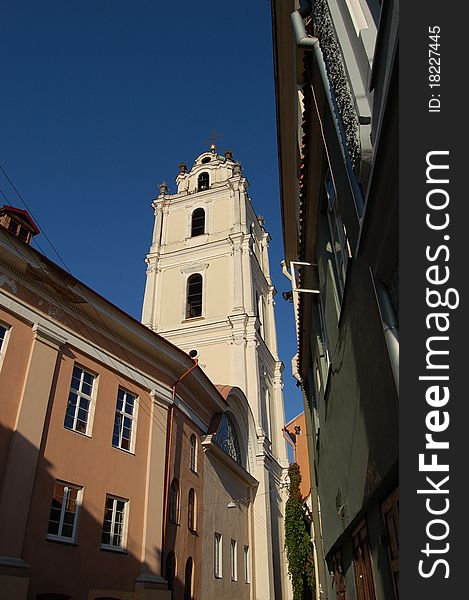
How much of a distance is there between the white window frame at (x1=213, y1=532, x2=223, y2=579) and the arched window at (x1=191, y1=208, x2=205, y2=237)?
79.8 ft

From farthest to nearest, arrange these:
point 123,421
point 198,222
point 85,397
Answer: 1. point 198,222
2. point 123,421
3. point 85,397

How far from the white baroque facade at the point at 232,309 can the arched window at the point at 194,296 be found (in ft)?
0.27

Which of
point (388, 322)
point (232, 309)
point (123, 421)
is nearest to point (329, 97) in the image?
point (388, 322)

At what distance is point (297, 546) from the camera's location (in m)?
27.4

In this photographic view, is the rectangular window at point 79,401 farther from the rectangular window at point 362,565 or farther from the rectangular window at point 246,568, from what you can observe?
the rectangular window at point 246,568

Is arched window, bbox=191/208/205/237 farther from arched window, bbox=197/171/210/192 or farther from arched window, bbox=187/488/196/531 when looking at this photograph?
arched window, bbox=187/488/196/531

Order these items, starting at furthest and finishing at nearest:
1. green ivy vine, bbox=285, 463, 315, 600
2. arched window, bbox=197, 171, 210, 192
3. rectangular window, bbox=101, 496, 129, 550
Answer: arched window, bbox=197, 171, 210, 192, green ivy vine, bbox=285, 463, 315, 600, rectangular window, bbox=101, 496, 129, 550

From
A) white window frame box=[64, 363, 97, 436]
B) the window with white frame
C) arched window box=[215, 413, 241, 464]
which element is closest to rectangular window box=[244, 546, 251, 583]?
arched window box=[215, 413, 241, 464]

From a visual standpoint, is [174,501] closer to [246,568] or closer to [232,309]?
[246,568]

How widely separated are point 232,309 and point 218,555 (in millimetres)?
16648

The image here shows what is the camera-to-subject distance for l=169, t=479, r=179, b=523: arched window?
16.0 metres

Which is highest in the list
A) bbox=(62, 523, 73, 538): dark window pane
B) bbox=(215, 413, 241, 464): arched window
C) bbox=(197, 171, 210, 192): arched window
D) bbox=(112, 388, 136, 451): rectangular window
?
bbox=(197, 171, 210, 192): arched window

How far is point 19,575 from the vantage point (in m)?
10.0

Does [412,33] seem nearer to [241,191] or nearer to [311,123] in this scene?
[311,123]
